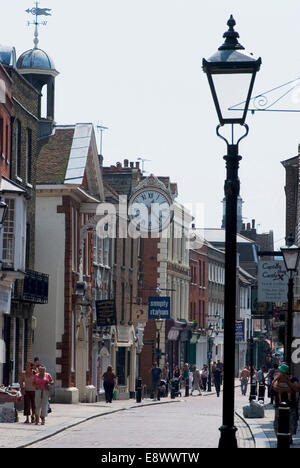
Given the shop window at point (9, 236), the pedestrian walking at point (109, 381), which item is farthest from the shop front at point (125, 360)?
the shop window at point (9, 236)

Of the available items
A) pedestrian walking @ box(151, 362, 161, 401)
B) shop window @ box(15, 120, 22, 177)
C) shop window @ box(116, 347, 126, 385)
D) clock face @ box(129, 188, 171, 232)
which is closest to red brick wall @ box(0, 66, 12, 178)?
shop window @ box(15, 120, 22, 177)

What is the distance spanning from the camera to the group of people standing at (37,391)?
90.8 feet

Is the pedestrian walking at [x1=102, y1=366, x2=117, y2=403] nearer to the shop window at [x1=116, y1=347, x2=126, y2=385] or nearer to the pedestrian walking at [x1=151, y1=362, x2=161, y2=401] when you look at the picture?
the pedestrian walking at [x1=151, y1=362, x2=161, y2=401]

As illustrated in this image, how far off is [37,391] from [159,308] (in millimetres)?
25380

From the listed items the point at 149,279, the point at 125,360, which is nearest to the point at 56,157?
the point at 125,360

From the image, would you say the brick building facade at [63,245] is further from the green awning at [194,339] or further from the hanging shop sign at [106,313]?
the green awning at [194,339]

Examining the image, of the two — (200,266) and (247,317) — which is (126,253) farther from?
(247,317)

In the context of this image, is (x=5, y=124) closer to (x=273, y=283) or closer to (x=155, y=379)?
(x=273, y=283)

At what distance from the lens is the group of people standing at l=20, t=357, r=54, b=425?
27688 mm

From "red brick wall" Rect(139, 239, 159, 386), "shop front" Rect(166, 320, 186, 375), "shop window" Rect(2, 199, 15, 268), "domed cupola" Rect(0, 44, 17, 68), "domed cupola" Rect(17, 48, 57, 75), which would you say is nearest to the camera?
"shop window" Rect(2, 199, 15, 268)

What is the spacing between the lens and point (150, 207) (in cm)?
5838


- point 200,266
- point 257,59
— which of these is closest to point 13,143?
point 257,59
